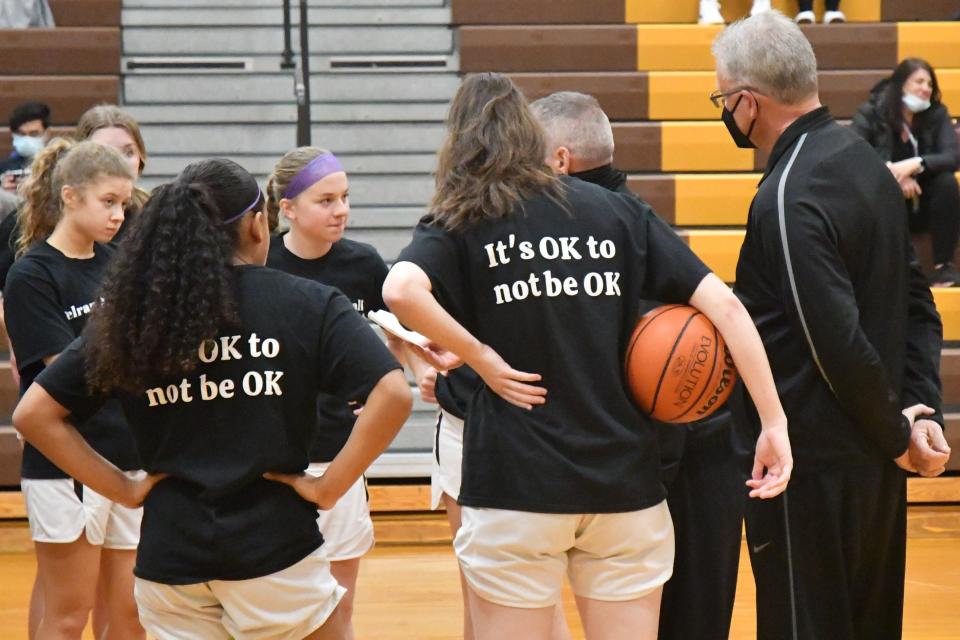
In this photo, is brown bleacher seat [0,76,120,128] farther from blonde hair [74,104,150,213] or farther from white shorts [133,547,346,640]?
white shorts [133,547,346,640]

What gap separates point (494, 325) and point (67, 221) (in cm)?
139

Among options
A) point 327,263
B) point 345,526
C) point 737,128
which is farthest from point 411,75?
point 737,128

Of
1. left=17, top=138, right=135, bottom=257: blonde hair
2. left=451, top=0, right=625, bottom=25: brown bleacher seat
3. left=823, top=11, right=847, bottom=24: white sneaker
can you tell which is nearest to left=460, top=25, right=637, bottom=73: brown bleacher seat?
left=451, top=0, right=625, bottom=25: brown bleacher seat

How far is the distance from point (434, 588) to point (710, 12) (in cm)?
412

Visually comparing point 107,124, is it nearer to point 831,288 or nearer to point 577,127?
point 577,127

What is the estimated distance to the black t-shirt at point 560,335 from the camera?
2250 mm

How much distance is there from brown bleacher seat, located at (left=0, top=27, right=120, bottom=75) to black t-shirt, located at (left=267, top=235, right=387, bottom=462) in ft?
13.6

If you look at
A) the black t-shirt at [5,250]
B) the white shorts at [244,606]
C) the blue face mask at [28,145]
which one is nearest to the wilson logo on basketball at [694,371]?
the white shorts at [244,606]

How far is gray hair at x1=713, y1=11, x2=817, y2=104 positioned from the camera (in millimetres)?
2566


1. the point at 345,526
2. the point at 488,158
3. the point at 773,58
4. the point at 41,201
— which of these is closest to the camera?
the point at 488,158

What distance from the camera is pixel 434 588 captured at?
15.6 feet

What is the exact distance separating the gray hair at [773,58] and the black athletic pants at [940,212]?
4118 mm

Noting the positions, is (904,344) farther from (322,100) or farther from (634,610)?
(322,100)

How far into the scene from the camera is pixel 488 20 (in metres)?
7.55
